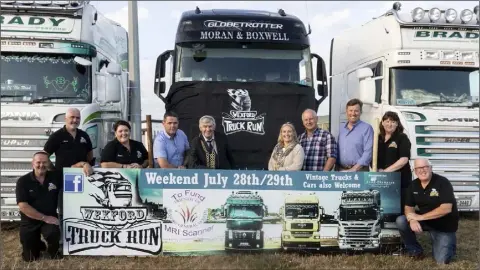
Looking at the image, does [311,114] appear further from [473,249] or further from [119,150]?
[473,249]

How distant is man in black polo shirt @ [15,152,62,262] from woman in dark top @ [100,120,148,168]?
67 centimetres

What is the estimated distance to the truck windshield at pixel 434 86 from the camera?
9664 millimetres

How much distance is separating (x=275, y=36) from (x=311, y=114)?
2.58m

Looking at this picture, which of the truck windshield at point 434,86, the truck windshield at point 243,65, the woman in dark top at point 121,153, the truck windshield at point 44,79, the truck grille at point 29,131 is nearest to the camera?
the woman in dark top at point 121,153

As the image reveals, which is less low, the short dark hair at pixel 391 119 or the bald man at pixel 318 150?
the short dark hair at pixel 391 119

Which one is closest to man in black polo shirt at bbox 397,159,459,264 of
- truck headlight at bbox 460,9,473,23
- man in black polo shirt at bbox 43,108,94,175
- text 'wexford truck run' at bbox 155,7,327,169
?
text 'wexford truck run' at bbox 155,7,327,169

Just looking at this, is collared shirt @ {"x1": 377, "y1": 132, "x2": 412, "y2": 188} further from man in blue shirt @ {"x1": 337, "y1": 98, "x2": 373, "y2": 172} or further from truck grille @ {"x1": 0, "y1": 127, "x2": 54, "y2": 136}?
truck grille @ {"x1": 0, "y1": 127, "x2": 54, "y2": 136}

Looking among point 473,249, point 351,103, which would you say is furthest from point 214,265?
point 473,249

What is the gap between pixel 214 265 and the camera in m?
6.16

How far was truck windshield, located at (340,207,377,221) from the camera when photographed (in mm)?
6625

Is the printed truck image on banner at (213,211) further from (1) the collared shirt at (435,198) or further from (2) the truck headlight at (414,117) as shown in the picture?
(2) the truck headlight at (414,117)

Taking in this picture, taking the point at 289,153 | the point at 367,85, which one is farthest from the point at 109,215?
the point at 367,85

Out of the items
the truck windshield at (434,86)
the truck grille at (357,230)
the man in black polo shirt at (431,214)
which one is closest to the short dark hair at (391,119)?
the man in black polo shirt at (431,214)

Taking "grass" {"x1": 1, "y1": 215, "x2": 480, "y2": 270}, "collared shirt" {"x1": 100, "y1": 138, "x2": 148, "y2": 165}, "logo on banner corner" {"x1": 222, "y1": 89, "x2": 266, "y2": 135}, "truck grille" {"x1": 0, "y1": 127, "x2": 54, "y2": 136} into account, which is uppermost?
"logo on banner corner" {"x1": 222, "y1": 89, "x2": 266, "y2": 135}
